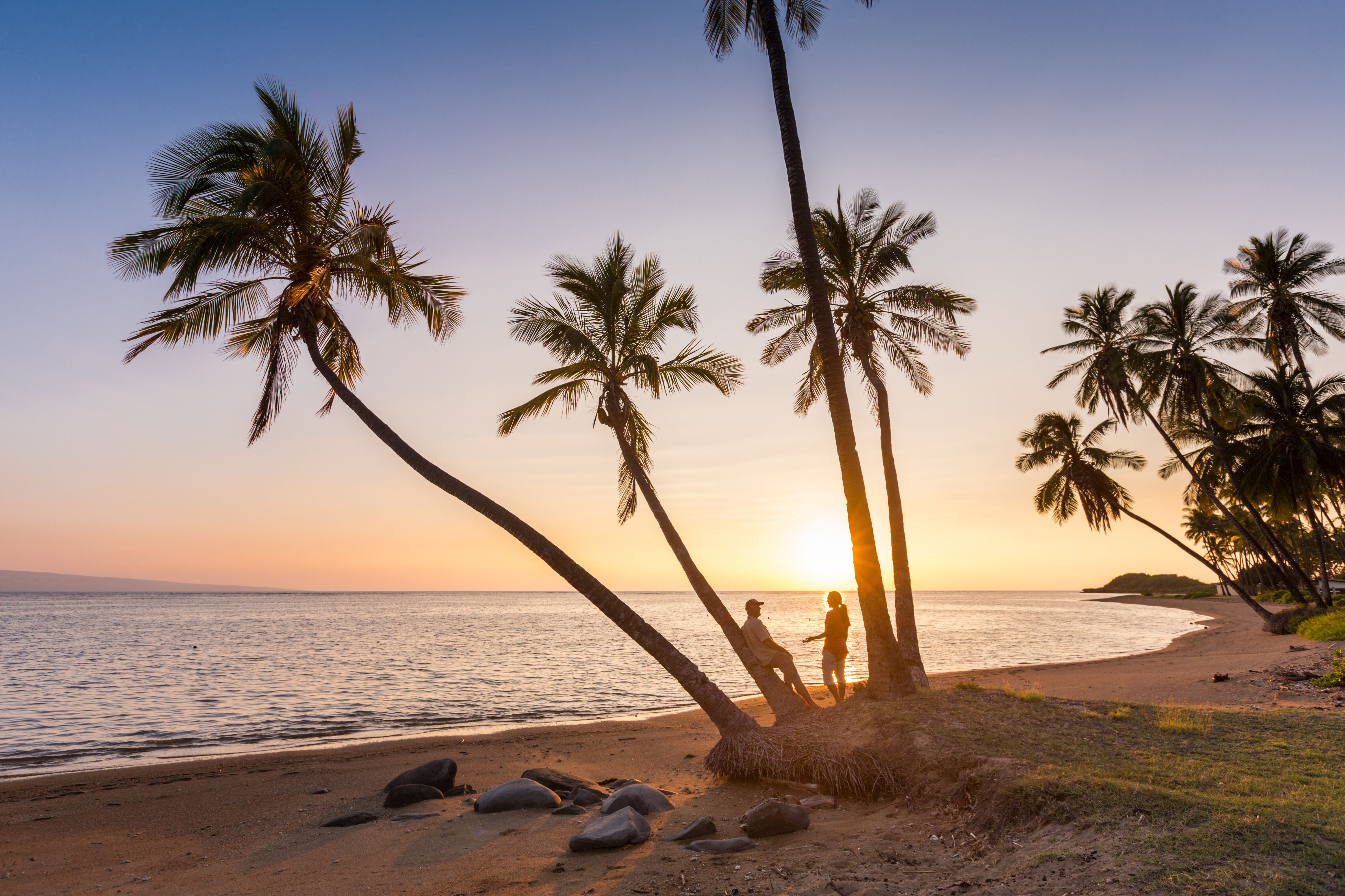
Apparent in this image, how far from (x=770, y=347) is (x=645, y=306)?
4.54 m

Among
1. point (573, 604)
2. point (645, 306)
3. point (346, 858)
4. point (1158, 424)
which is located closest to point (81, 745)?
point (346, 858)

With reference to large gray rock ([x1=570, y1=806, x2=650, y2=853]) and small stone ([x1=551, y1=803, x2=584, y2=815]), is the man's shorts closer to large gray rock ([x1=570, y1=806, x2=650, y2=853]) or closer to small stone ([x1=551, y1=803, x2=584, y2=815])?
small stone ([x1=551, y1=803, x2=584, y2=815])

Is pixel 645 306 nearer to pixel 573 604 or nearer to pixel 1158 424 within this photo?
pixel 1158 424

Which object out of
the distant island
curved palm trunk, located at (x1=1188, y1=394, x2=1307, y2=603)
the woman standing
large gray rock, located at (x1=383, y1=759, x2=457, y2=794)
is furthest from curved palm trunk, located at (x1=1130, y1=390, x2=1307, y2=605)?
the distant island

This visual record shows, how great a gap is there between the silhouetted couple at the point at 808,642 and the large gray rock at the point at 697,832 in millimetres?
3550

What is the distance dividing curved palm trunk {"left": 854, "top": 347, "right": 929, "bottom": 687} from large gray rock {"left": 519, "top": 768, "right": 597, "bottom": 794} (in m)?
5.62

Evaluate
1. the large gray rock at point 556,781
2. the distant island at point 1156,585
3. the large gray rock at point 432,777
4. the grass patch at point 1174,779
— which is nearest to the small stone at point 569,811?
the large gray rock at point 556,781

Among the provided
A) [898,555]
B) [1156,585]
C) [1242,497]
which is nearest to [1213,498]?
[1242,497]

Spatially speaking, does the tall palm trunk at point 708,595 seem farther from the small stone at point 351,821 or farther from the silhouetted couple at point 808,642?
the small stone at point 351,821

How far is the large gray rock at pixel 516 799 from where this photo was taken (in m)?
8.71

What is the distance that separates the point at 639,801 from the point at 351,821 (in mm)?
3636

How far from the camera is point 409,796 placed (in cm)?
940

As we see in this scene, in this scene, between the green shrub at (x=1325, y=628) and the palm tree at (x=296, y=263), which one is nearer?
the palm tree at (x=296, y=263)

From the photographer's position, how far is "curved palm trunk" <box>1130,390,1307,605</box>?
89.0ft
